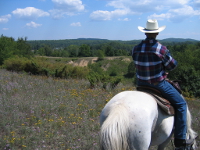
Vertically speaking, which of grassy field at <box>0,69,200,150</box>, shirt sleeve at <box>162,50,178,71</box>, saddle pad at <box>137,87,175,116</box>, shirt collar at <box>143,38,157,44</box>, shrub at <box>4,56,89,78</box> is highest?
shirt collar at <box>143,38,157,44</box>

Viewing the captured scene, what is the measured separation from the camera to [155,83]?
340cm

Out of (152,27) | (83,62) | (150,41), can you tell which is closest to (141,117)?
(150,41)

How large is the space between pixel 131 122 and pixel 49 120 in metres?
3.62

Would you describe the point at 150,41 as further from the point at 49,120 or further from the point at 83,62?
the point at 83,62

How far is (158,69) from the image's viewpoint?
11.0 feet

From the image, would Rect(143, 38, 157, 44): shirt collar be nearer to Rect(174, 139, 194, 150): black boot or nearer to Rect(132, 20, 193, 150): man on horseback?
Rect(132, 20, 193, 150): man on horseback

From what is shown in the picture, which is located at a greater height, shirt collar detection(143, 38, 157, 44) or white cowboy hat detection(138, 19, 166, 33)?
white cowboy hat detection(138, 19, 166, 33)

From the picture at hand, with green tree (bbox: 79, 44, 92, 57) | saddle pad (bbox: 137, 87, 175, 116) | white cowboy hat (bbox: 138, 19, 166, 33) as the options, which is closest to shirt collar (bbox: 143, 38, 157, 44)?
white cowboy hat (bbox: 138, 19, 166, 33)

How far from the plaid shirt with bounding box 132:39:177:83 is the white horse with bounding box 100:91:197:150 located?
0.35 m

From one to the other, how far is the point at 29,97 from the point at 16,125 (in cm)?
256

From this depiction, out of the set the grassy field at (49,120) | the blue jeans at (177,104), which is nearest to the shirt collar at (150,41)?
the blue jeans at (177,104)

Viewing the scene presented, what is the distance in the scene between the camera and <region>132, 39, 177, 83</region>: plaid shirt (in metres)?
3.29

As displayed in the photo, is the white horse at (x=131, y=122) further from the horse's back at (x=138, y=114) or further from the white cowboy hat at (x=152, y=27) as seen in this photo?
the white cowboy hat at (x=152, y=27)

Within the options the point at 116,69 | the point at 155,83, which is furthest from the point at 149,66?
the point at 116,69
